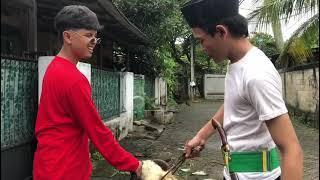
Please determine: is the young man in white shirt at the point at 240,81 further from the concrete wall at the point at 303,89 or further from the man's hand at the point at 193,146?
the concrete wall at the point at 303,89

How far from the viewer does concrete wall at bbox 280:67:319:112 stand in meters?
14.3

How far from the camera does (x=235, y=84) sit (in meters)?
2.22

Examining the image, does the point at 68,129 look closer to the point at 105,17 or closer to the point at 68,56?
the point at 68,56

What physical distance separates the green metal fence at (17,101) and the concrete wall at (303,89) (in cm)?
984

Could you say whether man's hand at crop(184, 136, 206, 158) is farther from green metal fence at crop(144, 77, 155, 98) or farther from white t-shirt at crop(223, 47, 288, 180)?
green metal fence at crop(144, 77, 155, 98)

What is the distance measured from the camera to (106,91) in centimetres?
1002

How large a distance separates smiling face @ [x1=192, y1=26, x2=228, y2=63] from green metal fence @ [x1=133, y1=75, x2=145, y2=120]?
37.1ft

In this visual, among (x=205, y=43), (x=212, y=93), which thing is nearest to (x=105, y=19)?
(x=205, y=43)

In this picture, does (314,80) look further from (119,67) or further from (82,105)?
(82,105)

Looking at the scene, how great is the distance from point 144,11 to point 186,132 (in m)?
3.81

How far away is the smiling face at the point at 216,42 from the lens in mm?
2203

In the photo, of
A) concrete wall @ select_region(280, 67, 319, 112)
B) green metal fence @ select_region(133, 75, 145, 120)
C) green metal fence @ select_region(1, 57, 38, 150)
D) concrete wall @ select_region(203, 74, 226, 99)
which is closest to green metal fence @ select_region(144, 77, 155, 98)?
green metal fence @ select_region(133, 75, 145, 120)

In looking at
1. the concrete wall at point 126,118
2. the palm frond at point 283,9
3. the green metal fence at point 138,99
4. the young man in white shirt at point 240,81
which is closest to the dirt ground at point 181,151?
the concrete wall at point 126,118

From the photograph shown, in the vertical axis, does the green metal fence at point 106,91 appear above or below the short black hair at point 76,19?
below
